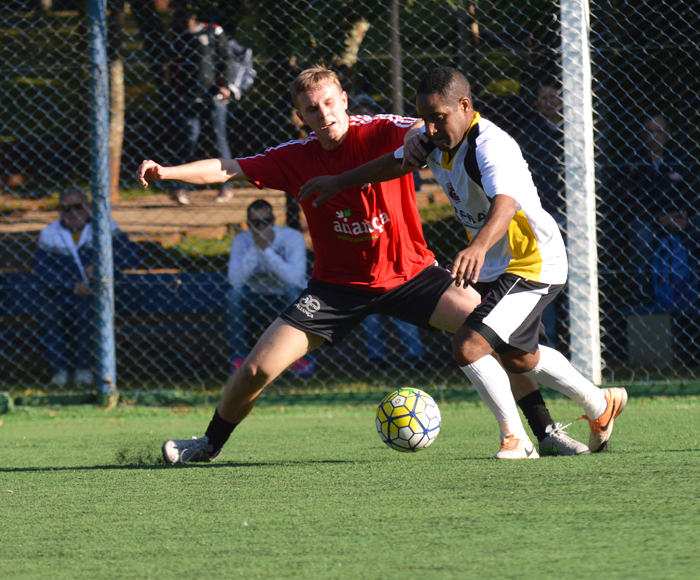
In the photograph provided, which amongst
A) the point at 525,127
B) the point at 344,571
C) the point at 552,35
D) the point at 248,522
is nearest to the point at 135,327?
the point at 525,127

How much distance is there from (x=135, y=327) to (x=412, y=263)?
397 cm

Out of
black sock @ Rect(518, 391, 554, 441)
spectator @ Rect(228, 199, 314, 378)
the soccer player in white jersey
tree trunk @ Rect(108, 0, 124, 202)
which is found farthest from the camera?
tree trunk @ Rect(108, 0, 124, 202)

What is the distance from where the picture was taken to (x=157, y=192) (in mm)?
10977

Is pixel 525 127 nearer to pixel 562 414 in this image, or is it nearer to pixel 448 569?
pixel 562 414

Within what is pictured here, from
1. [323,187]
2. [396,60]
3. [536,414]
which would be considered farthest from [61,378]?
[536,414]

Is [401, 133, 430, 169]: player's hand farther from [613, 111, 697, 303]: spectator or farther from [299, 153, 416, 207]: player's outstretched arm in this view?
[613, 111, 697, 303]: spectator

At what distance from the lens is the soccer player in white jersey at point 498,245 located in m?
3.57

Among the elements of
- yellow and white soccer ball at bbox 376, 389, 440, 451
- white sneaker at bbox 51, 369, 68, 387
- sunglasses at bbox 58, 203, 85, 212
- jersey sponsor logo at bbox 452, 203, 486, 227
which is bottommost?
white sneaker at bbox 51, 369, 68, 387

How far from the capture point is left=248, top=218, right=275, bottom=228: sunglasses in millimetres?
7066

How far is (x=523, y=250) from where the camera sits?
3771mm

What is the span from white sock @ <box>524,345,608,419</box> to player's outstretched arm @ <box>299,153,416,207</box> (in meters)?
1.04

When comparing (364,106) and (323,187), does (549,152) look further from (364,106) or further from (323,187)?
(323,187)

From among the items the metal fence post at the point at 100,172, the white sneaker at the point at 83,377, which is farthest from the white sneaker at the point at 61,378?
the metal fence post at the point at 100,172

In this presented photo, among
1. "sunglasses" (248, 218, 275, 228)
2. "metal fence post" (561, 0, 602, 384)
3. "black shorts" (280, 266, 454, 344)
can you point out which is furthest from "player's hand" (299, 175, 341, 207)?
"sunglasses" (248, 218, 275, 228)
